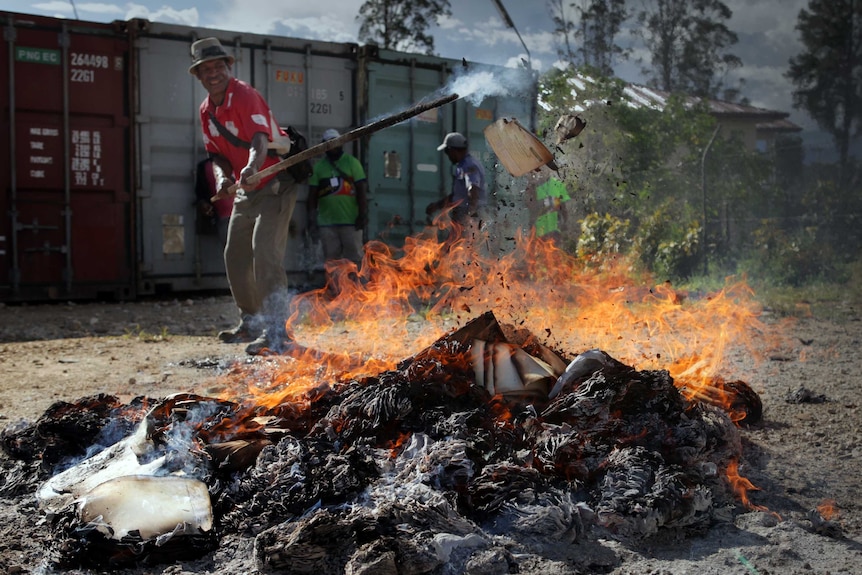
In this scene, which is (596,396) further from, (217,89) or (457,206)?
(457,206)

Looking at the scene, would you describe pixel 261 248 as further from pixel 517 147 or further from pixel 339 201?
pixel 339 201

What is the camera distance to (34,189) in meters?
10.4

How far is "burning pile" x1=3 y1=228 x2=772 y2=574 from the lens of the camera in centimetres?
299

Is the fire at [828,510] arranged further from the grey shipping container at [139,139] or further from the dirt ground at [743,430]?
the grey shipping container at [139,139]

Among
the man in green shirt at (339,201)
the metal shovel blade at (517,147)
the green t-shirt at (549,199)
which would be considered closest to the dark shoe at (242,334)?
the man in green shirt at (339,201)

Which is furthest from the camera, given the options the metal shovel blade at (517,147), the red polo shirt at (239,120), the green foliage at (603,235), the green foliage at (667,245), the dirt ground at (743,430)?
the green foliage at (603,235)

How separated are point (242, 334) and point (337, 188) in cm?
328

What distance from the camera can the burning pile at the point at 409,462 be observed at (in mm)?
2986

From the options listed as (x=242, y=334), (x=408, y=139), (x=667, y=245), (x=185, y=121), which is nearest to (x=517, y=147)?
(x=242, y=334)

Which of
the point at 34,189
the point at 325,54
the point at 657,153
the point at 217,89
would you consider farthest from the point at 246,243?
the point at 657,153

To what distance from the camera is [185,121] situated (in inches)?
437

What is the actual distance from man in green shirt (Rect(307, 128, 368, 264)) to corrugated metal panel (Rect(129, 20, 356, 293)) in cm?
147

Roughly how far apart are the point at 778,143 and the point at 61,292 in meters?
21.6

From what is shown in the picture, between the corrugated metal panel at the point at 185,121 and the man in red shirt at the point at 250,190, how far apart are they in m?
4.30
